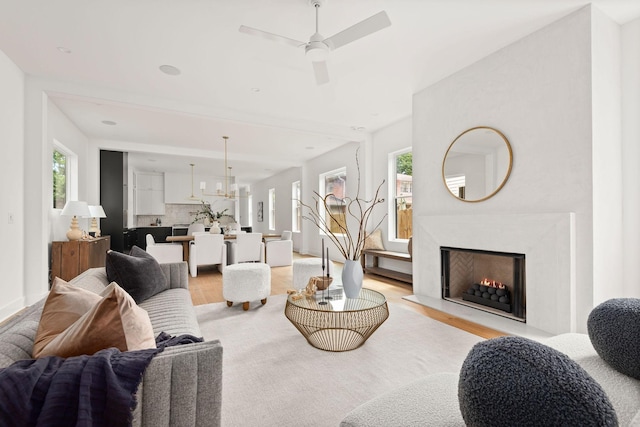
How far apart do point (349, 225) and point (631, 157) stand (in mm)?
4698

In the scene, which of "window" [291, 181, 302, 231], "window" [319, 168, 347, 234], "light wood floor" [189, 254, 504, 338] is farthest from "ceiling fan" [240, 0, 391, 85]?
"window" [291, 181, 302, 231]

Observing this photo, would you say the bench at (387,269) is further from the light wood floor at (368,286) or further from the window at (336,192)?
the window at (336,192)

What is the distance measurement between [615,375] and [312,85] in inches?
151

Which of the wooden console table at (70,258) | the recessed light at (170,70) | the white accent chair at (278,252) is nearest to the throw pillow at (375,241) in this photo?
the white accent chair at (278,252)

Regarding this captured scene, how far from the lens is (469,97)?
3545 mm

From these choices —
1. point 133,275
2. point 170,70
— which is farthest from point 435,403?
point 170,70

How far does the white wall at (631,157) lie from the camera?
105 inches

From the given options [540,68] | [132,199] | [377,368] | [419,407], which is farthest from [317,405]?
[132,199]

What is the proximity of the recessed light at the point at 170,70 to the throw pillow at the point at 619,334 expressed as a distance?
4099 millimetres

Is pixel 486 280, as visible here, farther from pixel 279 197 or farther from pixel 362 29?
pixel 279 197

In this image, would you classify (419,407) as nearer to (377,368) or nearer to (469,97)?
(377,368)

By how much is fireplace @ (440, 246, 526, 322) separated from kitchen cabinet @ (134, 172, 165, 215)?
916 centimetres

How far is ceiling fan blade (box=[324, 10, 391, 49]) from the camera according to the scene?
7.01ft

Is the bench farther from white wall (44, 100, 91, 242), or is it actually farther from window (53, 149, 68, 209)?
window (53, 149, 68, 209)
